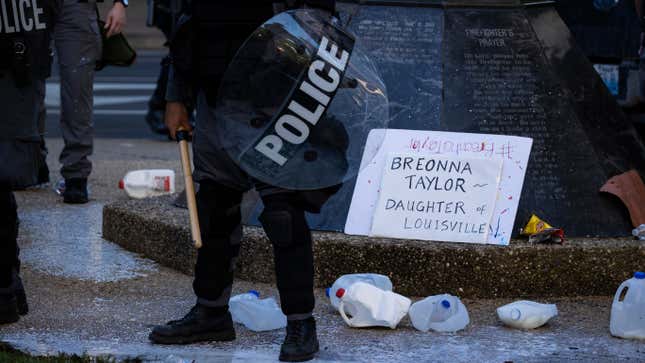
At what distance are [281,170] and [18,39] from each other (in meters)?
1.22

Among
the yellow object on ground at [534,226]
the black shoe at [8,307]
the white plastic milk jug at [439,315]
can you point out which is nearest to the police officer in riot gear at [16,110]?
the black shoe at [8,307]

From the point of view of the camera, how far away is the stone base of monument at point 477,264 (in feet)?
17.7

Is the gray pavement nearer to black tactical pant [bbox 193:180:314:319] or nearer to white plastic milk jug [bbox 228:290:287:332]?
white plastic milk jug [bbox 228:290:287:332]

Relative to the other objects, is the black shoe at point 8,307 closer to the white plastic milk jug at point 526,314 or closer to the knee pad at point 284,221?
the knee pad at point 284,221

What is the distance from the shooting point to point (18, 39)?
16.4 ft

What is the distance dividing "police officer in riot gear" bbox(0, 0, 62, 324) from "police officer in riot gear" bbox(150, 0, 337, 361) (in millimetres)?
636

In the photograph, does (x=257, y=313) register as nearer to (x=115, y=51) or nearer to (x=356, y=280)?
(x=356, y=280)

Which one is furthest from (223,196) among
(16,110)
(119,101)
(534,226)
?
(119,101)

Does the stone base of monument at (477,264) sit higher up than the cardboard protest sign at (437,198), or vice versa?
the cardboard protest sign at (437,198)

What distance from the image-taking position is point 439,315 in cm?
505

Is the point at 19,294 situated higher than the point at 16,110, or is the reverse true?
the point at 16,110

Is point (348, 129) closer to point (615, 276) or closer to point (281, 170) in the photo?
point (281, 170)

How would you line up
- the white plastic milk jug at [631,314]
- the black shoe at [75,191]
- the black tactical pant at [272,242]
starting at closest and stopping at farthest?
the black tactical pant at [272,242] < the white plastic milk jug at [631,314] < the black shoe at [75,191]

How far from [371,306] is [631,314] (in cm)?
94
